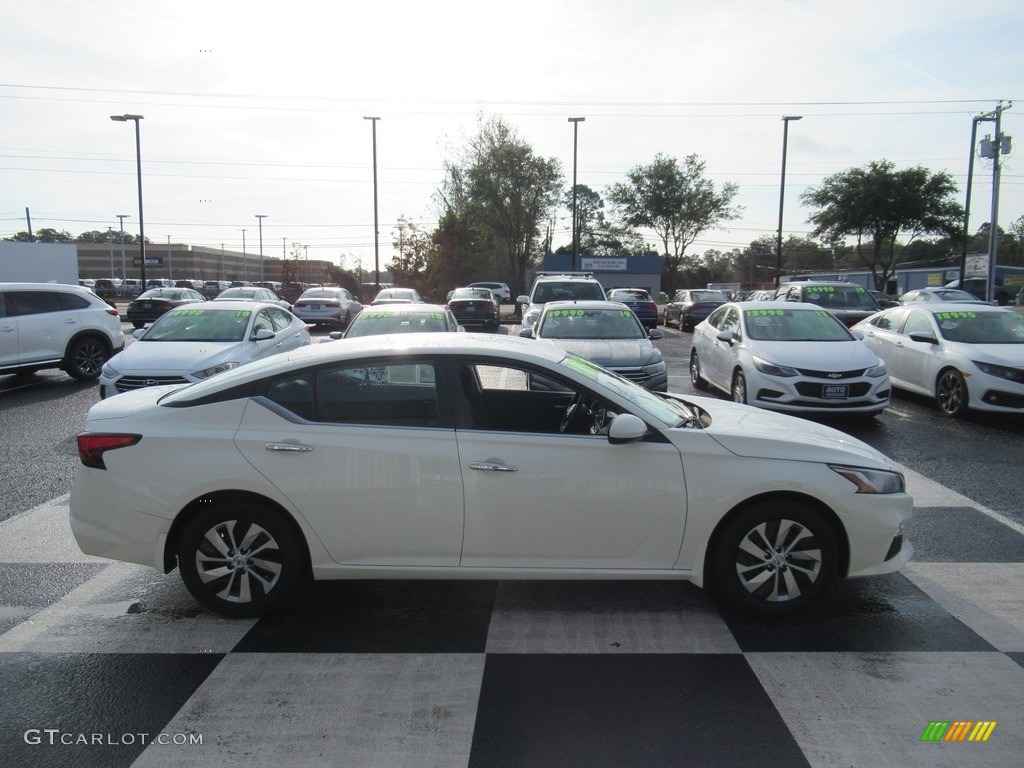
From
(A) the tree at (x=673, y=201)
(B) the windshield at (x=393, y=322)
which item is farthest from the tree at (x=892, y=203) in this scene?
(B) the windshield at (x=393, y=322)

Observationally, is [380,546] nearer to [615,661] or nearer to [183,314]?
[615,661]

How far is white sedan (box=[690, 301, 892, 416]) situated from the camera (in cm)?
927

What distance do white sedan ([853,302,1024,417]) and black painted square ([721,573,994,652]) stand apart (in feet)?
20.2

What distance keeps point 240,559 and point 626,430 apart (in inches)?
85.6

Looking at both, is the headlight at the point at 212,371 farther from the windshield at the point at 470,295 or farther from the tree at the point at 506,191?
the tree at the point at 506,191

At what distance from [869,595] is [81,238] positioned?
16562 centimetres

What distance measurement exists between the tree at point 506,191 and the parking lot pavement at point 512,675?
1747 inches

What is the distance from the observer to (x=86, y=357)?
13242mm

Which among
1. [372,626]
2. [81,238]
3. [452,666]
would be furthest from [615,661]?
[81,238]

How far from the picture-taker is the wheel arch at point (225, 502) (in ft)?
13.3

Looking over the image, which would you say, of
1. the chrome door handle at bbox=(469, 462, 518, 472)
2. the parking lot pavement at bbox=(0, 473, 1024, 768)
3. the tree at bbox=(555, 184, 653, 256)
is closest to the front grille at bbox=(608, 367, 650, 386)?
the parking lot pavement at bbox=(0, 473, 1024, 768)

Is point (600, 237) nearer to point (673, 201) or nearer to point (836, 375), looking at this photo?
point (673, 201)

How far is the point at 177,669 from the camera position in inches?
143

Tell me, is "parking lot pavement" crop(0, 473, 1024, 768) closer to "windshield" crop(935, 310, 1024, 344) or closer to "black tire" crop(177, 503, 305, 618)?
"black tire" crop(177, 503, 305, 618)
